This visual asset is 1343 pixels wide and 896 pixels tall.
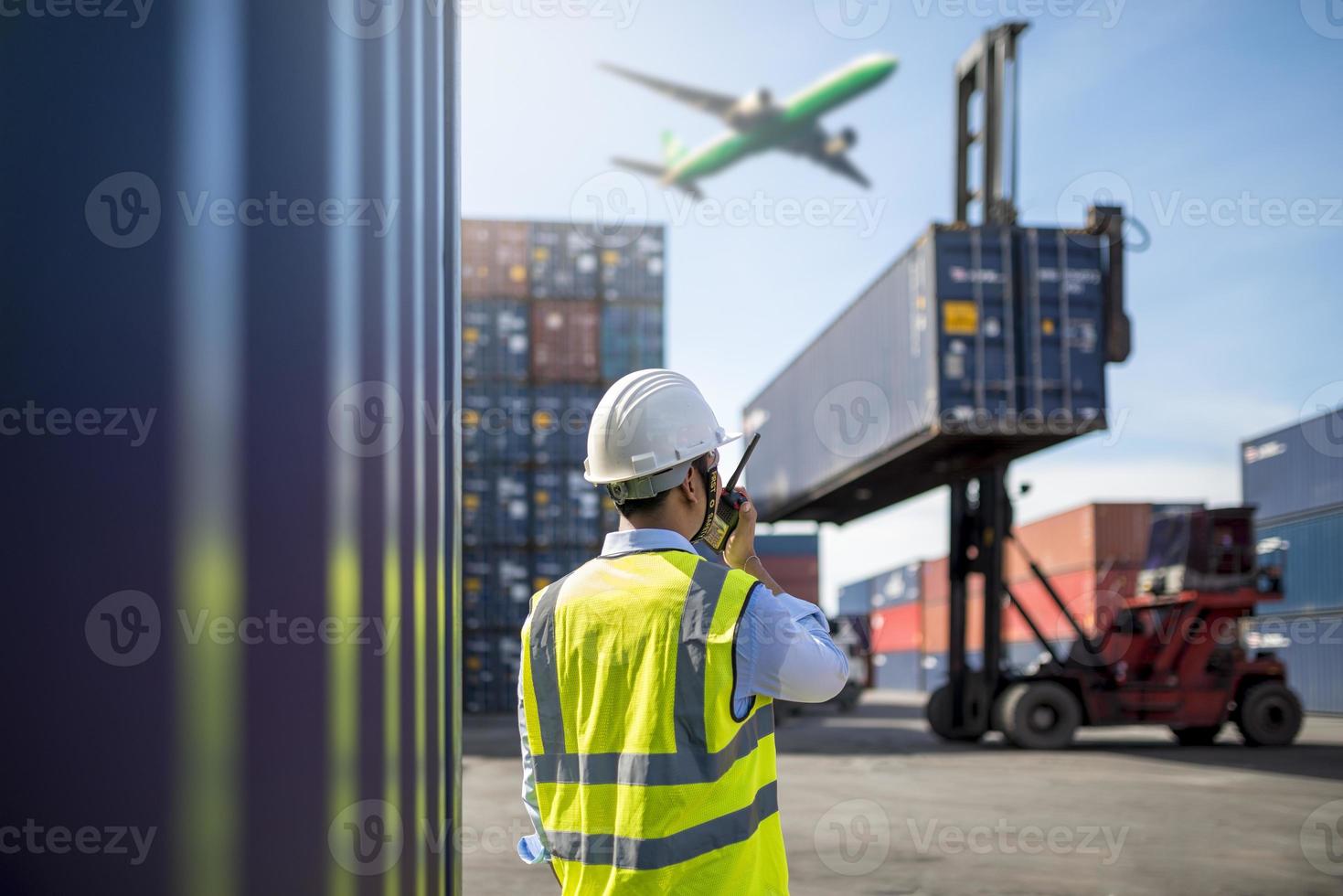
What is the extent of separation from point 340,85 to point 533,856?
1.18m

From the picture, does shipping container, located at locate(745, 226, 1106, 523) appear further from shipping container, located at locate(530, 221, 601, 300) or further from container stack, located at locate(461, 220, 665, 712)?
shipping container, located at locate(530, 221, 601, 300)

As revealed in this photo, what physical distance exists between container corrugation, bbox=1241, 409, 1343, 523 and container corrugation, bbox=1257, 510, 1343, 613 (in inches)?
11.6

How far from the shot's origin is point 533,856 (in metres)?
1.83

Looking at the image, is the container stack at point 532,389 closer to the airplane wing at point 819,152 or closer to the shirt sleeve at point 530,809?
the airplane wing at point 819,152

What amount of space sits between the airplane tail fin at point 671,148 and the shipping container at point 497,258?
19.5m

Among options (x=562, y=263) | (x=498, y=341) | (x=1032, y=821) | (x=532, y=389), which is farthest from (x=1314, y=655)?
(x=1032, y=821)

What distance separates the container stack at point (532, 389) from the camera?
22.4 metres

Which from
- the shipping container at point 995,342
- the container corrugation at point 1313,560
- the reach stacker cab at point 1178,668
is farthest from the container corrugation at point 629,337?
the container corrugation at point 1313,560

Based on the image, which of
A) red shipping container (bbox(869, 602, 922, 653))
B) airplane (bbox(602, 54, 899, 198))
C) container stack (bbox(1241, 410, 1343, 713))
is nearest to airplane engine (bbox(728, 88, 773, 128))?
airplane (bbox(602, 54, 899, 198))

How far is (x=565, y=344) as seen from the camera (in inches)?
902

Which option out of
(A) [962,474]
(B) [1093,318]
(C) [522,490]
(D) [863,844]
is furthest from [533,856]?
(C) [522,490]

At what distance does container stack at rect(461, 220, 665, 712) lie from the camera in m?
22.4

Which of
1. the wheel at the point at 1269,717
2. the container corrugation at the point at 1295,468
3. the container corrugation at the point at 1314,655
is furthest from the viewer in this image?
the container corrugation at the point at 1314,655

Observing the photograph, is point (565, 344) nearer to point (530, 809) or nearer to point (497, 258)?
point (497, 258)
